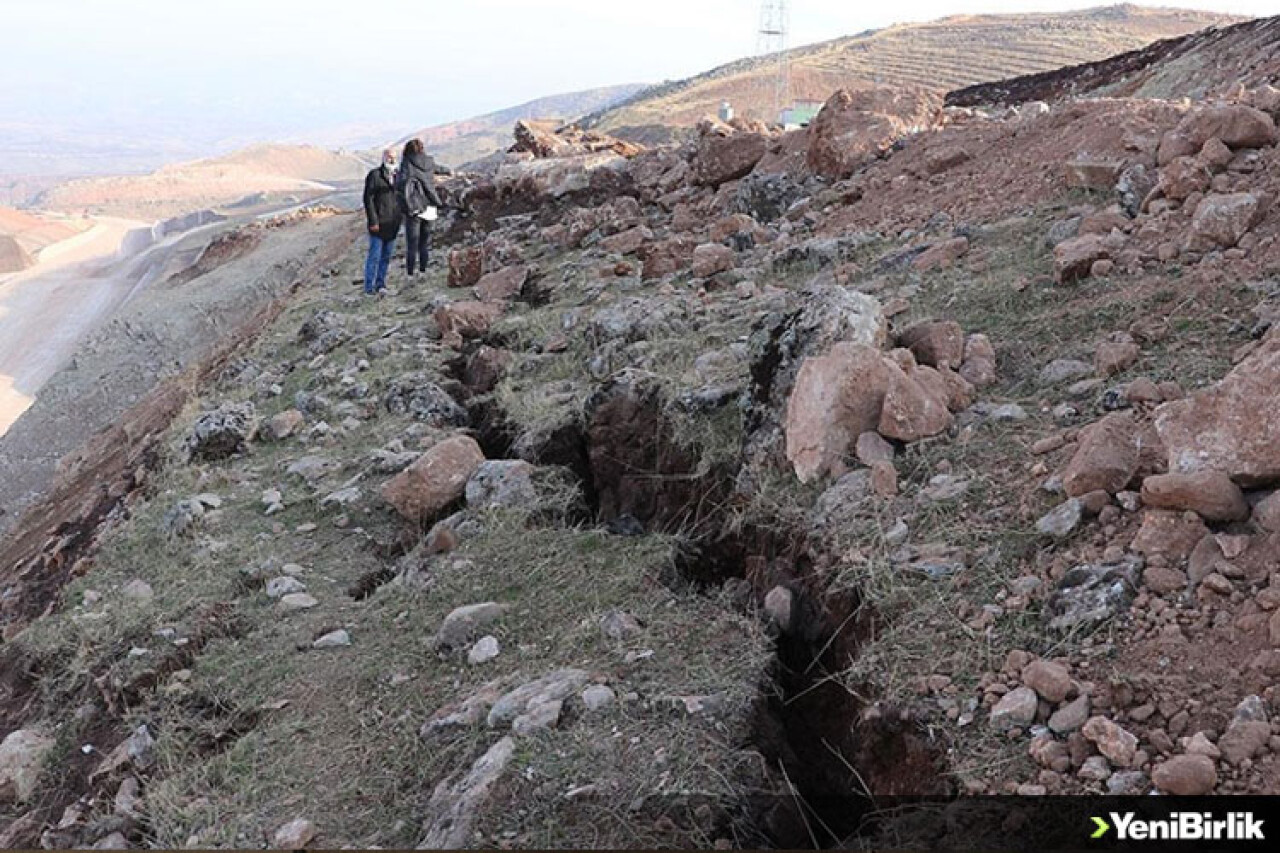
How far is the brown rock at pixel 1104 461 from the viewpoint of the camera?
2854mm

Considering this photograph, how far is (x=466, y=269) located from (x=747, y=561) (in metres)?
6.25

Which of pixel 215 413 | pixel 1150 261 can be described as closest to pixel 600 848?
pixel 1150 261

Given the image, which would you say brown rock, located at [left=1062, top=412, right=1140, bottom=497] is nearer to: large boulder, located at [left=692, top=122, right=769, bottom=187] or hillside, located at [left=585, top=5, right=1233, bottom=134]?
large boulder, located at [left=692, top=122, right=769, bottom=187]

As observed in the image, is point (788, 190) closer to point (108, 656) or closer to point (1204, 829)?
point (108, 656)

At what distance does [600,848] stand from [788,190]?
7068mm

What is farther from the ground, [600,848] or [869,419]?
[869,419]

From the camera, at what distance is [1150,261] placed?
172 inches

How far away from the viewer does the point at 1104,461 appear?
2873mm

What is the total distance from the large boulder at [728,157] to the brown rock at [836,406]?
6.48 m

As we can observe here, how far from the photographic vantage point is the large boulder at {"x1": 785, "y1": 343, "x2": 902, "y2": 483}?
12.1ft

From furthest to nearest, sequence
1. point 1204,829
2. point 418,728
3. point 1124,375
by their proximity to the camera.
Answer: point 1124,375 → point 418,728 → point 1204,829

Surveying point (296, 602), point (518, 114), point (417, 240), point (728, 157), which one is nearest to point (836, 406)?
point (296, 602)

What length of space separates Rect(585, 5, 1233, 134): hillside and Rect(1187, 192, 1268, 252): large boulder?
34845 millimetres

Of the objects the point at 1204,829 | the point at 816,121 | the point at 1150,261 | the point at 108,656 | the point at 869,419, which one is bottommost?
the point at 108,656
